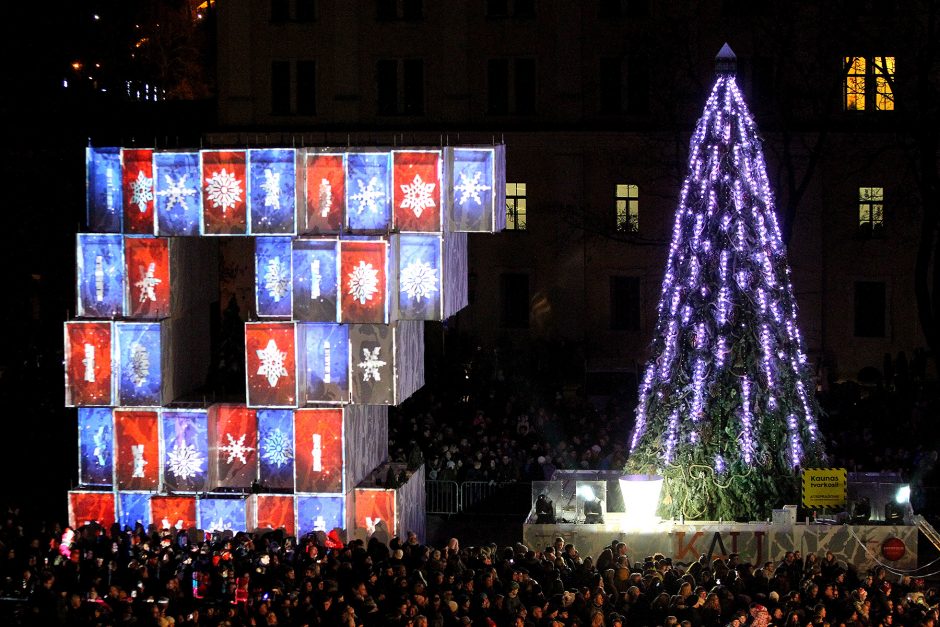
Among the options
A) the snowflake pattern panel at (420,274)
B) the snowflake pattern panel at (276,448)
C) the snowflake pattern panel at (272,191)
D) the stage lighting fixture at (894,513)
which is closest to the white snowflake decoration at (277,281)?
the snowflake pattern panel at (272,191)

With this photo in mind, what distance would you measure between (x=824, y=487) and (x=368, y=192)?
30.6 feet

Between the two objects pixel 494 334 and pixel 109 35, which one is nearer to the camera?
pixel 494 334

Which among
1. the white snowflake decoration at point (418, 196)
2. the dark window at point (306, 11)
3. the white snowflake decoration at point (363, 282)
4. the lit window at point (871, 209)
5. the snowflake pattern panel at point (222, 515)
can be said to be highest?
the dark window at point (306, 11)

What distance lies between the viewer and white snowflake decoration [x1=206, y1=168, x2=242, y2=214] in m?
28.8

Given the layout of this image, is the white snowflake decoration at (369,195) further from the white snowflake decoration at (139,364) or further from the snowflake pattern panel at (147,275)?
the white snowflake decoration at (139,364)

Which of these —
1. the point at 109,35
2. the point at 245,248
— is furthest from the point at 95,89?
the point at 245,248

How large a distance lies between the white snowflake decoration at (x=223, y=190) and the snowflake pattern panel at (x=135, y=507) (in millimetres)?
5316

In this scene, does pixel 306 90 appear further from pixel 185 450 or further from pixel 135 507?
pixel 135 507

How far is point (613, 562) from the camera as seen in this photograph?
86.0ft

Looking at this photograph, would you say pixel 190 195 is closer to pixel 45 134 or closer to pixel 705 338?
pixel 705 338

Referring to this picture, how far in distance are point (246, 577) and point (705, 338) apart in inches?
361

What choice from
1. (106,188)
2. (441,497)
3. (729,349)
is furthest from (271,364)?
(729,349)

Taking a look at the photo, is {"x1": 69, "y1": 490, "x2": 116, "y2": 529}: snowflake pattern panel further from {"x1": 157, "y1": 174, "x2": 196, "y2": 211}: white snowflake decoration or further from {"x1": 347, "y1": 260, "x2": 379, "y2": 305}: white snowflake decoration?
{"x1": 347, "y1": 260, "x2": 379, "y2": 305}: white snowflake decoration

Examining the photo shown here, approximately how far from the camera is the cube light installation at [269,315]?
28453mm
